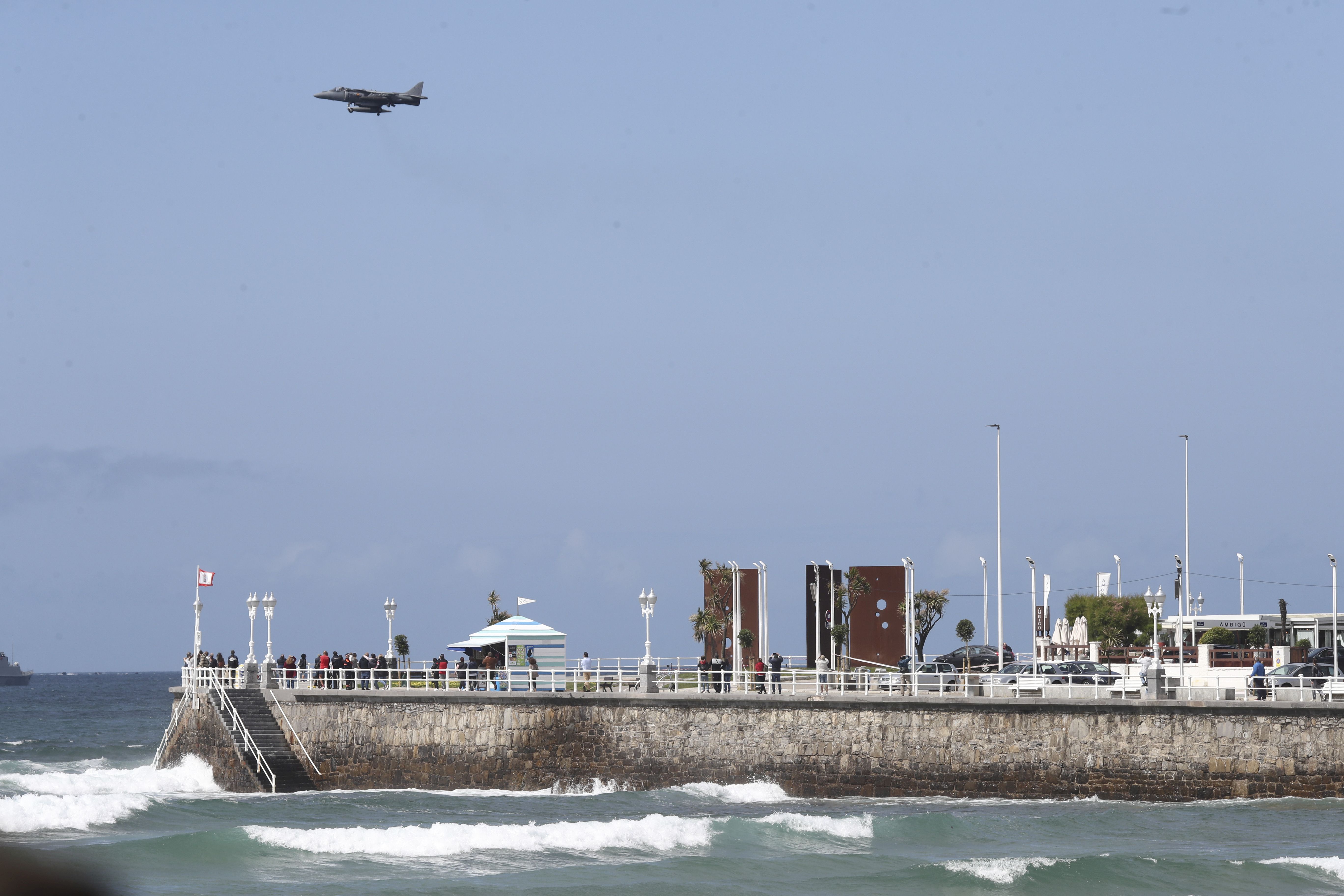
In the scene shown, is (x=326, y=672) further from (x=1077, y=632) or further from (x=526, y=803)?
(x=1077, y=632)

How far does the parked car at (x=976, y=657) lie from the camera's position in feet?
147

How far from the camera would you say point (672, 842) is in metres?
25.3

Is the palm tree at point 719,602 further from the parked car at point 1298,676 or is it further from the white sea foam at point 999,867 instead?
the white sea foam at point 999,867

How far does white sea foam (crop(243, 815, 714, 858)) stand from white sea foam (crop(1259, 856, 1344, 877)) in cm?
921

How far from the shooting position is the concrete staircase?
34.4 m

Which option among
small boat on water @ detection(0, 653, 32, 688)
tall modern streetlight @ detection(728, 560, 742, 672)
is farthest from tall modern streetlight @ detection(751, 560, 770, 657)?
small boat on water @ detection(0, 653, 32, 688)

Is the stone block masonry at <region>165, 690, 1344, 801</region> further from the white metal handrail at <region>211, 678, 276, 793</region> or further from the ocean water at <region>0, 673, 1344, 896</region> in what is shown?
the white metal handrail at <region>211, 678, 276, 793</region>

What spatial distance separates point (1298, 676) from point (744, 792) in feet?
38.1

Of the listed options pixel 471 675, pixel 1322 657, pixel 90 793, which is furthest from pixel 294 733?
pixel 1322 657

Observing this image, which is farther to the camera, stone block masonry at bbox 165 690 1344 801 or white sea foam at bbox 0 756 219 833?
white sea foam at bbox 0 756 219 833

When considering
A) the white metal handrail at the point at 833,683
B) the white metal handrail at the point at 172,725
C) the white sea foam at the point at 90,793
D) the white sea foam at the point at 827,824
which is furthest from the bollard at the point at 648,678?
the white metal handrail at the point at 172,725

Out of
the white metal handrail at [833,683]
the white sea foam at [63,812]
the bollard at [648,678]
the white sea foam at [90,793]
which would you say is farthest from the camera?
the bollard at [648,678]

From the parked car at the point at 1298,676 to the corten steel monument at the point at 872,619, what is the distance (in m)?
13.4

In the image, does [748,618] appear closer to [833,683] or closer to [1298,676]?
[833,683]
